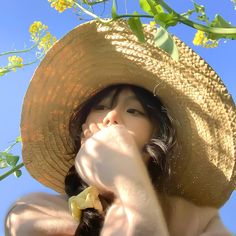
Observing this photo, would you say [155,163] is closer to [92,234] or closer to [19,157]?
[92,234]

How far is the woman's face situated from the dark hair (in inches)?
0.6

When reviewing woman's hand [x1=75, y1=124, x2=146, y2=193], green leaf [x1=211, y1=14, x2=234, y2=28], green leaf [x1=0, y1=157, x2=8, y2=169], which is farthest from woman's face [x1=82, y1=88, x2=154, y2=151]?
green leaf [x1=0, y1=157, x2=8, y2=169]

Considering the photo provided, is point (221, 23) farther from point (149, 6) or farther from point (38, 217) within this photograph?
Result: point (38, 217)

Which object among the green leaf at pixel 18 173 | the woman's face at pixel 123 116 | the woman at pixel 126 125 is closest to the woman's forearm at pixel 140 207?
the woman at pixel 126 125

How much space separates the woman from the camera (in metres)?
1.35

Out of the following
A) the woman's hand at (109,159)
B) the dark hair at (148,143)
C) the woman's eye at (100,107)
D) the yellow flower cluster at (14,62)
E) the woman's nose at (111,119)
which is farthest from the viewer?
the yellow flower cluster at (14,62)

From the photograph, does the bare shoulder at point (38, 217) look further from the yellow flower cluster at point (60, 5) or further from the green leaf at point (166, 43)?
the yellow flower cluster at point (60, 5)

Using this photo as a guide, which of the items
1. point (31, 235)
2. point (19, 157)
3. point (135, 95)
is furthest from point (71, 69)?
point (31, 235)

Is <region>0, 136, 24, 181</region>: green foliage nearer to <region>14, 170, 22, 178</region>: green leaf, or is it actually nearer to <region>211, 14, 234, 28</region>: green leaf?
<region>14, 170, 22, 178</region>: green leaf

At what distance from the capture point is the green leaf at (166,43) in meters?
1.19

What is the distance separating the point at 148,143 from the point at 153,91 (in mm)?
213

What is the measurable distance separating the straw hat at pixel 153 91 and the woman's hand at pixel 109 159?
1.06 ft

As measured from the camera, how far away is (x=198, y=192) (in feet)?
5.26

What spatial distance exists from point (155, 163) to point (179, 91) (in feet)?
0.77
